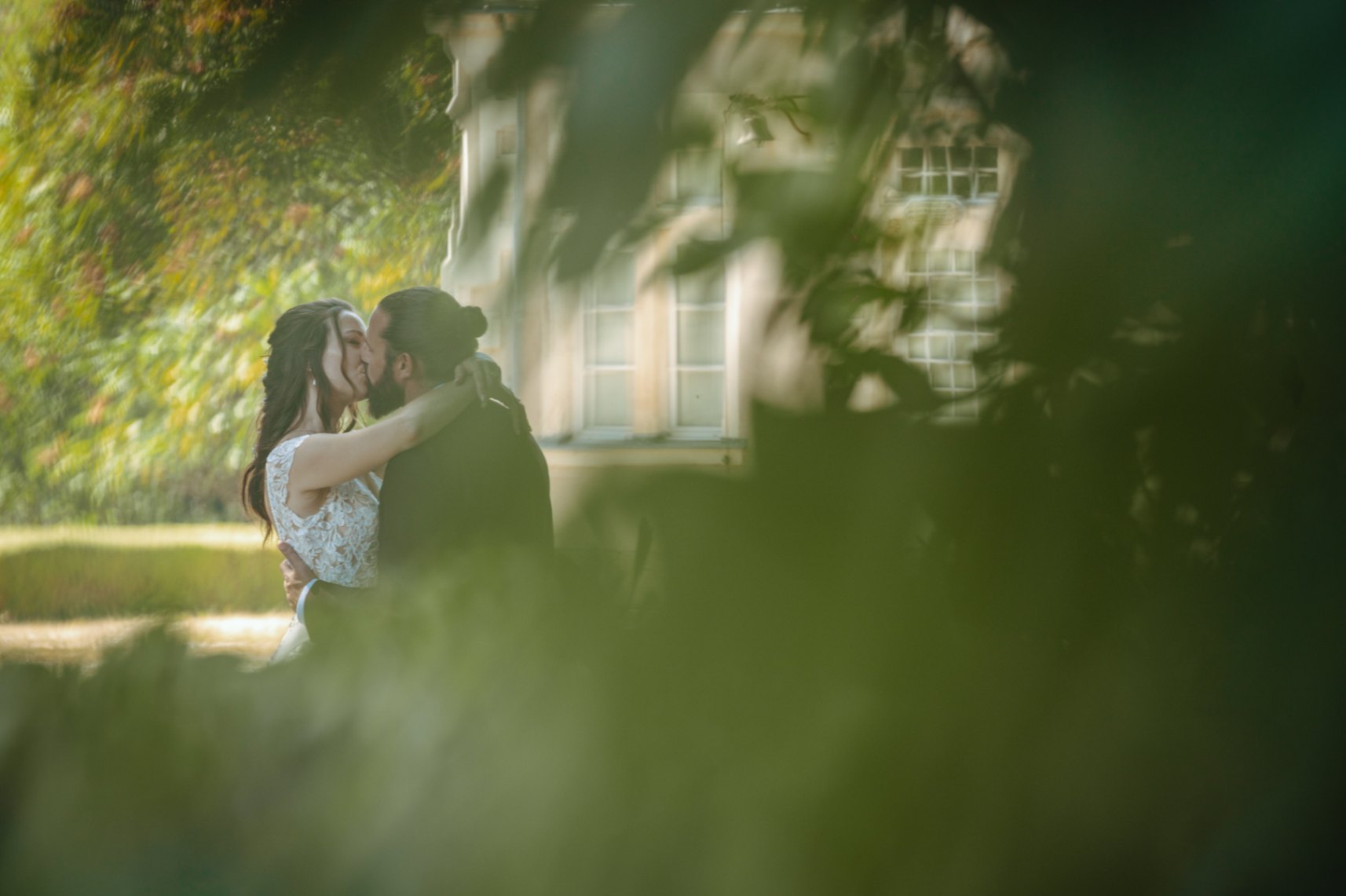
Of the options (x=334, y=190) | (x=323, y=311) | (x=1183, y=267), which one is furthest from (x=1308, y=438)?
(x=323, y=311)

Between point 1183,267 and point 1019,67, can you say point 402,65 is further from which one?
point 1183,267

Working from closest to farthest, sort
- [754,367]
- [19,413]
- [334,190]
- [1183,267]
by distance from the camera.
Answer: [754,367] → [1183,267] → [19,413] → [334,190]

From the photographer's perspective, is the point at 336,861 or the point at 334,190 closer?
the point at 336,861

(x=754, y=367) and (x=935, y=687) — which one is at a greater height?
(x=754, y=367)

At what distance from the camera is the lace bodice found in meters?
1.67

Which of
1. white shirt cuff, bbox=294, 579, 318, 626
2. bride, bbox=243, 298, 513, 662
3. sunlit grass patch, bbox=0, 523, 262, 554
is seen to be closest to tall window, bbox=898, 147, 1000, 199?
bride, bbox=243, 298, 513, 662

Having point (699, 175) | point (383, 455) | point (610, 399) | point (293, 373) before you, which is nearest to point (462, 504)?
point (610, 399)

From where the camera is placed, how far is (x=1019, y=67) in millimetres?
885

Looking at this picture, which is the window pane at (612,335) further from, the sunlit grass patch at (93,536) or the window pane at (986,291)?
the sunlit grass patch at (93,536)

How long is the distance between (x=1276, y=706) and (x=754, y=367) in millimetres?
478

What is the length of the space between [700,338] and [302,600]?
3.69 feet

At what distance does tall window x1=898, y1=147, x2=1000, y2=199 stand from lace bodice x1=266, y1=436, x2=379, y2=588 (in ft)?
3.17

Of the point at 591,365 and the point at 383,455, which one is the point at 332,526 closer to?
the point at 383,455

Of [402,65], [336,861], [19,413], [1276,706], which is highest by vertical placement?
[402,65]
